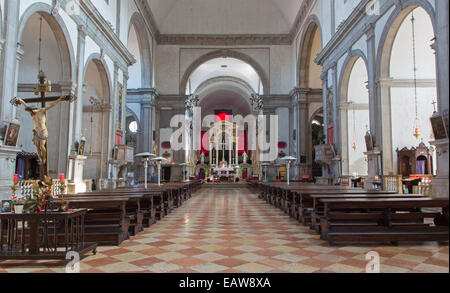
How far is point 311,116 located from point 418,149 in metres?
8.95

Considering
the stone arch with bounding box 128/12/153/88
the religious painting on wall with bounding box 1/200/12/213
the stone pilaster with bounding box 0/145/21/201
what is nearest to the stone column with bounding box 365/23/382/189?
the religious painting on wall with bounding box 1/200/12/213

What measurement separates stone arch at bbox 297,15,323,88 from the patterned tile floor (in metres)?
15.4

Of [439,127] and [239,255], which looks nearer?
[239,255]

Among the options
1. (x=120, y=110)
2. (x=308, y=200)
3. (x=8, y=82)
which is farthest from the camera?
(x=120, y=110)

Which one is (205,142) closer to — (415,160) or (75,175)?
(415,160)

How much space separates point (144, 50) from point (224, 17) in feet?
19.8

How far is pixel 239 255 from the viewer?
400 cm

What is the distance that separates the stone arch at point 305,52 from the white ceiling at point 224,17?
111 inches

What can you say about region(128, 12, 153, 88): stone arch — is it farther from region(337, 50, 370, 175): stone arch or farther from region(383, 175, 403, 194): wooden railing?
region(383, 175, 403, 194): wooden railing

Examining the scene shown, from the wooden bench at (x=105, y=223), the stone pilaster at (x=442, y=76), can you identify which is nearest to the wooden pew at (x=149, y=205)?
the wooden bench at (x=105, y=223)

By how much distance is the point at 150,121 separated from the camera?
829 inches

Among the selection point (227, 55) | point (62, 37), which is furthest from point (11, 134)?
point (227, 55)

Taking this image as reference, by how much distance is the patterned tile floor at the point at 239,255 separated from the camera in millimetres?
3404
